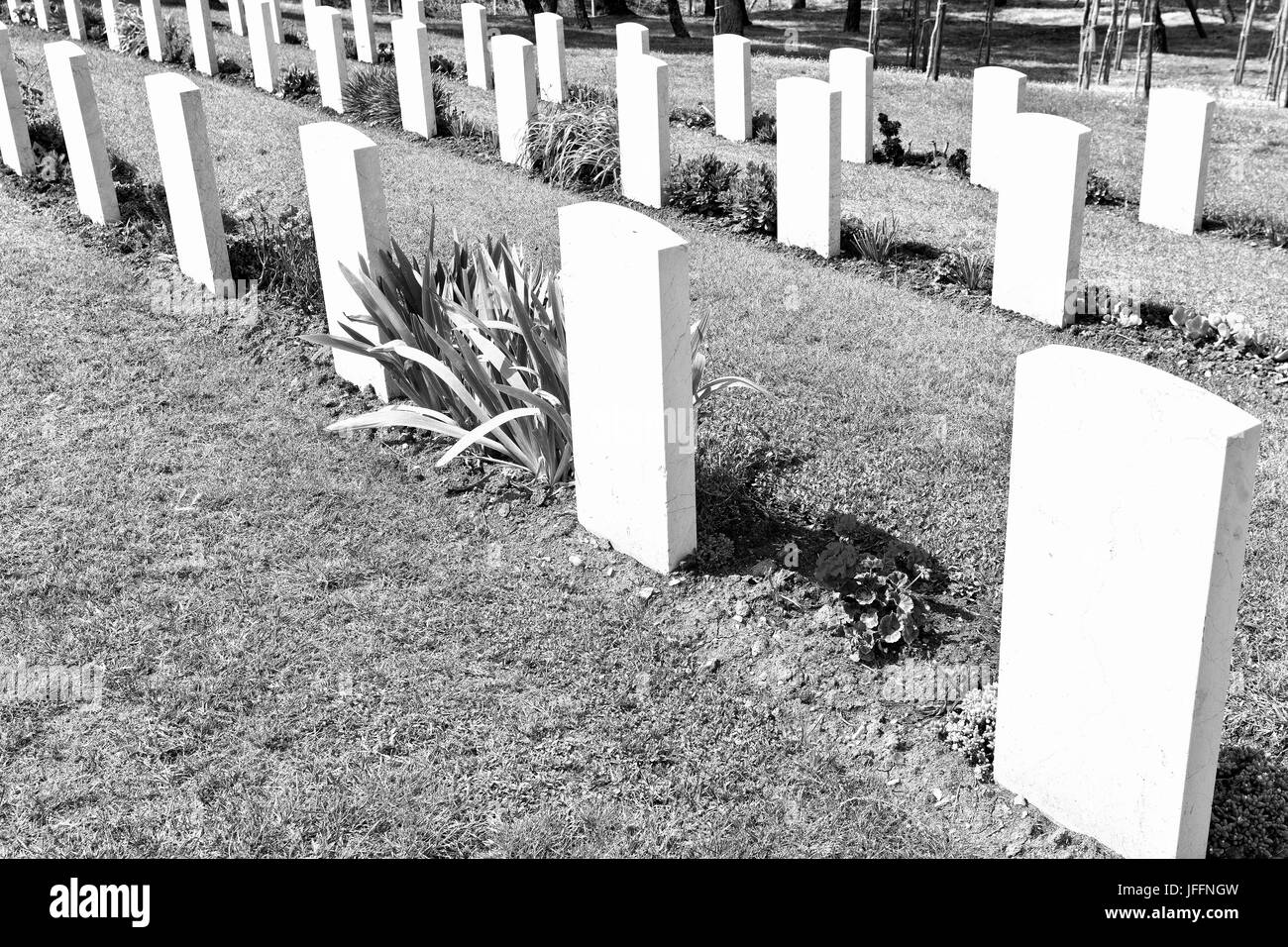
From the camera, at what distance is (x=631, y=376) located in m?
4.78

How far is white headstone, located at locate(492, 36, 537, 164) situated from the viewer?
36.5 feet

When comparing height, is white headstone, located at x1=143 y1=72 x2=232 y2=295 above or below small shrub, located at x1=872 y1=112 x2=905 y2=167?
above

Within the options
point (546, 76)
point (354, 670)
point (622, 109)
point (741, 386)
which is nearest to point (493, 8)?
point (546, 76)

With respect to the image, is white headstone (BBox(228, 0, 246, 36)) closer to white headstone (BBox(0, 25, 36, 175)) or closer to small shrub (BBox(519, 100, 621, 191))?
white headstone (BBox(0, 25, 36, 175))

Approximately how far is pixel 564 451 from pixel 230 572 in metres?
1.50

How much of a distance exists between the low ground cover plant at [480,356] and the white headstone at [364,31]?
402 inches

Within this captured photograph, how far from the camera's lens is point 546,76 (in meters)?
13.6

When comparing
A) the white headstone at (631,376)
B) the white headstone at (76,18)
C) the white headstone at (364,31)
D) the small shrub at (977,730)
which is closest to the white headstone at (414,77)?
the white headstone at (364,31)

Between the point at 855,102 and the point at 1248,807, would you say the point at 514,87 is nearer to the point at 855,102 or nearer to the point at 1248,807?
the point at 855,102

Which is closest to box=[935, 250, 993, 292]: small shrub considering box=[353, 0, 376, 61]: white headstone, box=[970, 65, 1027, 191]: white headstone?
box=[970, 65, 1027, 191]: white headstone

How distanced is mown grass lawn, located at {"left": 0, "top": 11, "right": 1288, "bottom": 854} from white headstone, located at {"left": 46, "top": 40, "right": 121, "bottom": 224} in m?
1.77

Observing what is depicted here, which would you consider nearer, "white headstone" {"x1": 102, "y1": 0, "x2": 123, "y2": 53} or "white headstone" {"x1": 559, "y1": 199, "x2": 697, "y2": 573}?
"white headstone" {"x1": 559, "y1": 199, "x2": 697, "y2": 573}
